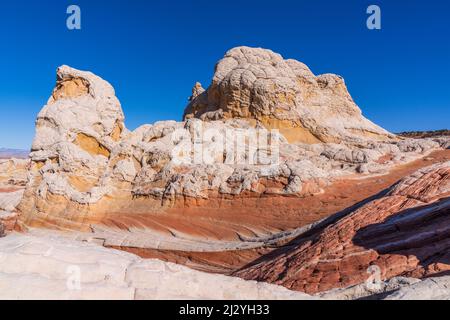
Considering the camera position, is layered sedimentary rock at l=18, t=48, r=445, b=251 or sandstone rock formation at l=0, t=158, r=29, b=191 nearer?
layered sedimentary rock at l=18, t=48, r=445, b=251

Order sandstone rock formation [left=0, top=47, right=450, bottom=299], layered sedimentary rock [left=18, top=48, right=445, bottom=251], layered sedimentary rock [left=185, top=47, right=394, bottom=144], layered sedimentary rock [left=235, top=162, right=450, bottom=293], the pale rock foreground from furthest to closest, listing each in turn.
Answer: layered sedimentary rock [left=185, top=47, right=394, bottom=144] → layered sedimentary rock [left=18, top=48, right=445, bottom=251] → layered sedimentary rock [left=235, top=162, right=450, bottom=293] → sandstone rock formation [left=0, top=47, right=450, bottom=299] → the pale rock foreground

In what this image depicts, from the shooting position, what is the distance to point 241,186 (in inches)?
463

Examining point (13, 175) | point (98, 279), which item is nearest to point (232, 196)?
point (98, 279)

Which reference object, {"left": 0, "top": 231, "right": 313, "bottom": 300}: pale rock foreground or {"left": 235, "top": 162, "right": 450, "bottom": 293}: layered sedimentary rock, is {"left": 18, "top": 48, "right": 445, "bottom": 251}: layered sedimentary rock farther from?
{"left": 0, "top": 231, "right": 313, "bottom": 300}: pale rock foreground

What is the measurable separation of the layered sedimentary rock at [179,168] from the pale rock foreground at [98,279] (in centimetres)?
655

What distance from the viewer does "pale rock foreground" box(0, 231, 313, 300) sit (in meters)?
2.93

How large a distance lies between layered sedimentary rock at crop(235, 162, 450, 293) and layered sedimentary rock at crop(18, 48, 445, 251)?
8.95 feet

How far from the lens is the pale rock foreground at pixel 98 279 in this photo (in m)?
2.93

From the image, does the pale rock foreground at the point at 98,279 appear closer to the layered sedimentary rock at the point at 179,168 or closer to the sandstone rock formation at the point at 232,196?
the sandstone rock formation at the point at 232,196

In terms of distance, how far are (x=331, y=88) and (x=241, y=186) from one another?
1388 cm

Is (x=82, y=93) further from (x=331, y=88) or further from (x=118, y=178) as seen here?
(x=331, y=88)

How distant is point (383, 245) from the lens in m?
6.53

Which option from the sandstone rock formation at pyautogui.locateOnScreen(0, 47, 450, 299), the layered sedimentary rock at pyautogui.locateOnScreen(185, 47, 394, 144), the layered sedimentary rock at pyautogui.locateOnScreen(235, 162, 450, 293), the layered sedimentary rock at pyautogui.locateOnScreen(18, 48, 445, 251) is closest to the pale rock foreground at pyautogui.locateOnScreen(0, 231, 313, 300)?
the sandstone rock formation at pyautogui.locateOnScreen(0, 47, 450, 299)
